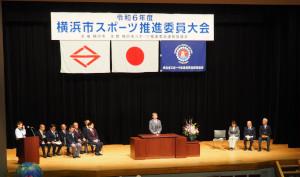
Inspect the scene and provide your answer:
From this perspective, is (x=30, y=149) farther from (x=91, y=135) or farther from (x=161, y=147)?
(x=161, y=147)

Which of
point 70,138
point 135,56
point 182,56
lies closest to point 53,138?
point 70,138

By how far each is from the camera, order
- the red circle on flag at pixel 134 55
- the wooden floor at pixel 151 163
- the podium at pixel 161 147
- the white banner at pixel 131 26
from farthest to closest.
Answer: the red circle on flag at pixel 134 55 < the white banner at pixel 131 26 < the podium at pixel 161 147 < the wooden floor at pixel 151 163

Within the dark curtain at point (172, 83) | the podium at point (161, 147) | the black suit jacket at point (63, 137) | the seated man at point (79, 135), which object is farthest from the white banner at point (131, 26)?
the podium at point (161, 147)

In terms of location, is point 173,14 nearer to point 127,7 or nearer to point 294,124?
point 127,7

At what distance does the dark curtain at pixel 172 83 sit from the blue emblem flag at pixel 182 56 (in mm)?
515

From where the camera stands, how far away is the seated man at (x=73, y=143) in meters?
10.8

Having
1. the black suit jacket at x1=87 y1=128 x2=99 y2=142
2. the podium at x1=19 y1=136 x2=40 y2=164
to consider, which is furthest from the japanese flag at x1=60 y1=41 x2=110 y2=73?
the podium at x1=19 y1=136 x2=40 y2=164

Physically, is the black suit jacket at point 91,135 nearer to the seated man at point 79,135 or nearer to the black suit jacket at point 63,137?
the seated man at point 79,135

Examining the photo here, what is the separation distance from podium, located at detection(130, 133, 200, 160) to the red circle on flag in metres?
2.44

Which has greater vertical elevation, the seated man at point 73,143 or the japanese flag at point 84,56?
the japanese flag at point 84,56

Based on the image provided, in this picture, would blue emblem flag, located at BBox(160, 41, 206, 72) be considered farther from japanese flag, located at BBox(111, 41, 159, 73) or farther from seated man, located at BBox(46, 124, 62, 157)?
seated man, located at BBox(46, 124, 62, 157)

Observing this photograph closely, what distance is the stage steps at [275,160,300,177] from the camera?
32.2ft

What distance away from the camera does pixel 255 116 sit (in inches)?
534

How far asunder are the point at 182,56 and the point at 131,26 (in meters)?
1.63
